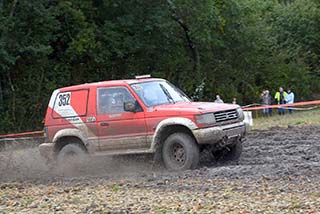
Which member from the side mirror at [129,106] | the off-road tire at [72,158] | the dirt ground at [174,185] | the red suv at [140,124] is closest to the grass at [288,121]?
the dirt ground at [174,185]

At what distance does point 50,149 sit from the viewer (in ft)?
46.9

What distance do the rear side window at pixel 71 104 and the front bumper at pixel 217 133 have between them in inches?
107

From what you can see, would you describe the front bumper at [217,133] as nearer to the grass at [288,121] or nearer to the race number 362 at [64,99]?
the race number 362 at [64,99]

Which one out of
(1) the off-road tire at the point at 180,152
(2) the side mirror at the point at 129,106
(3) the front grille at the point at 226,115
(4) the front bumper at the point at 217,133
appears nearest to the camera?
(4) the front bumper at the point at 217,133

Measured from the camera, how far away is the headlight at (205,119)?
1267 cm

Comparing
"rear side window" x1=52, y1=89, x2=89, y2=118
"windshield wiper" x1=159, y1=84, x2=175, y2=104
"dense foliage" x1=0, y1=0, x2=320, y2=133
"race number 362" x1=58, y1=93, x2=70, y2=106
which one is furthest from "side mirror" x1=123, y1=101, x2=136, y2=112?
"dense foliage" x1=0, y1=0, x2=320, y2=133

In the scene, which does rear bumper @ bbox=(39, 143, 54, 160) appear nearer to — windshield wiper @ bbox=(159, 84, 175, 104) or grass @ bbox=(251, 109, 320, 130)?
windshield wiper @ bbox=(159, 84, 175, 104)

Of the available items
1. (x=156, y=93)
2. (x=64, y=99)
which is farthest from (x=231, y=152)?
(x=64, y=99)

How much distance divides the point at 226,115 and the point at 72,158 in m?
3.47

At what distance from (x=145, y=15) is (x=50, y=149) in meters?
22.8

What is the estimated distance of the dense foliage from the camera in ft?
101

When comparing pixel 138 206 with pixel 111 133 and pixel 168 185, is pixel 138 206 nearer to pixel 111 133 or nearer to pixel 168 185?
pixel 168 185

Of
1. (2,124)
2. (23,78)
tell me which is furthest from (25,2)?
(2,124)

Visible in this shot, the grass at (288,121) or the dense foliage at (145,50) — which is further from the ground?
the dense foliage at (145,50)
